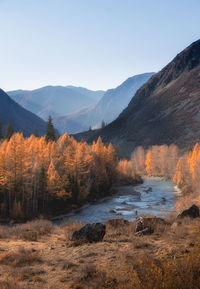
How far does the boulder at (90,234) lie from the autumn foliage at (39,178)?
29613 millimetres

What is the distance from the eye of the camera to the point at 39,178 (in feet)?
159

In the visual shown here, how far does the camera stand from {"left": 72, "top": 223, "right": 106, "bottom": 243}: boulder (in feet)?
50.7

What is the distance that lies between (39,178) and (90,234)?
34.4 metres

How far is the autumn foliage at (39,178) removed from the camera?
43969mm

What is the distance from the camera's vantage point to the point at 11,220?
4078 centimetres

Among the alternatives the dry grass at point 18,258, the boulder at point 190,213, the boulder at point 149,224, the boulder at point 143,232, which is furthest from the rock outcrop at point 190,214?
the dry grass at point 18,258

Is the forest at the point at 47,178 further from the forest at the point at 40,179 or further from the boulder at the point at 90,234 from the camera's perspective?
the boulder at the point at 90,234

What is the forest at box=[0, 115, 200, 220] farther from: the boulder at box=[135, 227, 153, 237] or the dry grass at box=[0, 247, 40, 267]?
the dry grass at box=[0, 247, 40, 267]

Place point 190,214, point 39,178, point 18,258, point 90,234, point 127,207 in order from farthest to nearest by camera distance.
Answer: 1. point 127,207
2. point 39,178
3. point 190,214
4. point 90,234
5. point 18,258

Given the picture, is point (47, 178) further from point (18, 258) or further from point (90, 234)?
point (18, 258)

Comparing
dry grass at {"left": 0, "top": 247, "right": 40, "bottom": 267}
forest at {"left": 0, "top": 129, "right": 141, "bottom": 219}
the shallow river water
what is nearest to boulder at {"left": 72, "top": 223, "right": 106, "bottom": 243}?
dry grass at {"left": 0, "top": 247, "right": 40, "bottom": 267}

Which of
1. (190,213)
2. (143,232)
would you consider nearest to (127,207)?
(190,213)

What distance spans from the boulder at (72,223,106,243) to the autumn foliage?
2961 centimetres

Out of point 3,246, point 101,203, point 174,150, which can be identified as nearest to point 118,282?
point 3,246
